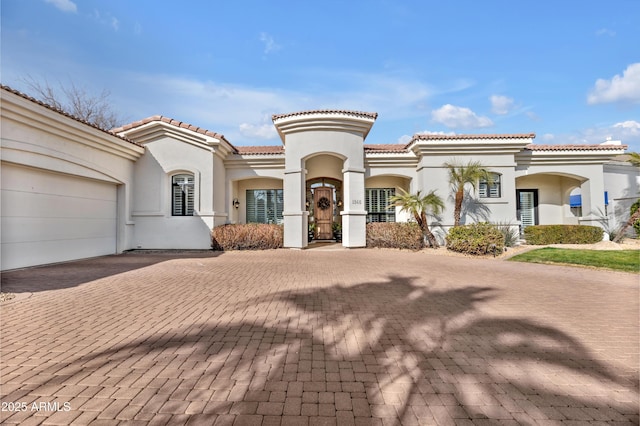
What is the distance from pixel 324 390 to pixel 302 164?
34.9 feet

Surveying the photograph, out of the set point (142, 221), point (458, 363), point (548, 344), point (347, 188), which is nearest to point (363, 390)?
point (458, 363)

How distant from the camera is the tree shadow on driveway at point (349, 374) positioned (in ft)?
7.49

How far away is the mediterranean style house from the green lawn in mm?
2978

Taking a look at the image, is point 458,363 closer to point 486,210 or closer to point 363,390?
point 363,390

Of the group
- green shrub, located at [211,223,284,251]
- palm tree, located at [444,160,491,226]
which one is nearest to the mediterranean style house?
palm tree, located at [444,160,491,226]

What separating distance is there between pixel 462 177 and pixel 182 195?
1210 cm

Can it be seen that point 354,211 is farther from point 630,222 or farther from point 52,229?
point 630,222

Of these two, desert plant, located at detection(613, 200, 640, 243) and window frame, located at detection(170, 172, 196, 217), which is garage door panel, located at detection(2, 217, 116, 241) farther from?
desert plant, located at detection(613, 200, 640, 243)

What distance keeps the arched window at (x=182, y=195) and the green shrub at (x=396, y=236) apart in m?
8.00

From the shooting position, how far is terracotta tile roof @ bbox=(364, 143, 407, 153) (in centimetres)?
1352


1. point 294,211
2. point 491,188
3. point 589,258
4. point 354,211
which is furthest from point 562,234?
point 294,211

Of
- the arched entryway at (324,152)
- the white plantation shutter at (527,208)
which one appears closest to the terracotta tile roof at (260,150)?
the arched entryway at (324,152)

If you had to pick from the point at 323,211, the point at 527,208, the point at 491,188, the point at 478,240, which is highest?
the point at 491,188

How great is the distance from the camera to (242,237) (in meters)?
11.9
